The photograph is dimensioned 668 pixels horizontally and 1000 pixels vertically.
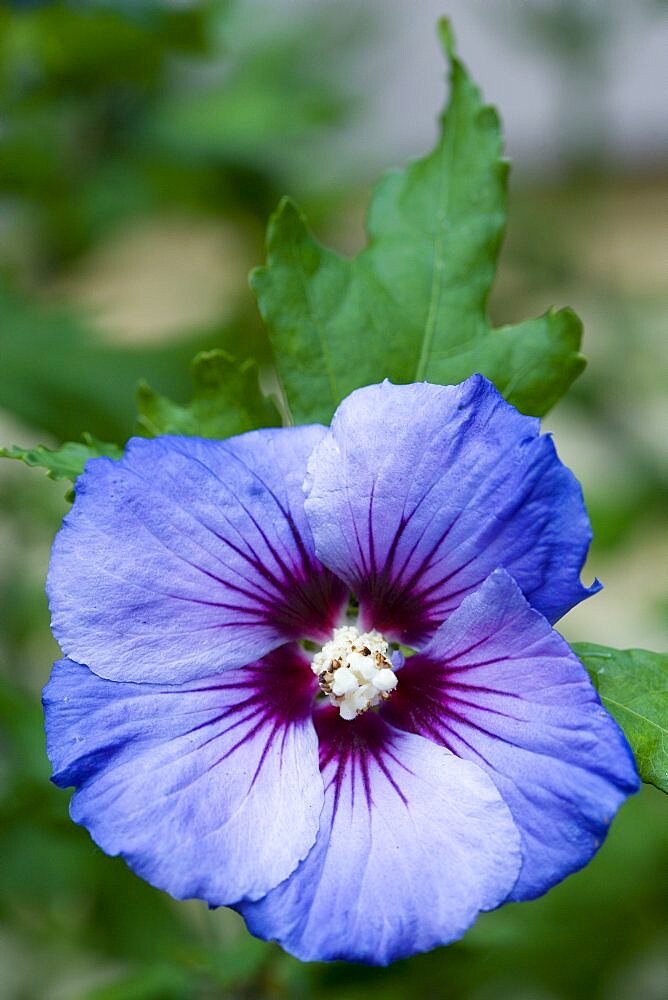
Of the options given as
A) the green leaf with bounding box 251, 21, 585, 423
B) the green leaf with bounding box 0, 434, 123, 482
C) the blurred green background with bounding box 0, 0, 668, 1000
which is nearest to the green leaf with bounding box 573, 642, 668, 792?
the green leaf with bounding box 251, 21, 585, 423

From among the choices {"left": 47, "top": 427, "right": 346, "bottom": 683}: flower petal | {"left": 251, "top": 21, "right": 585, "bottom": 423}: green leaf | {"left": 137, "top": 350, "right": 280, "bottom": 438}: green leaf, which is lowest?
{"left": 47, "top": 427, "right": 346, "bottom": 683}: flower petal

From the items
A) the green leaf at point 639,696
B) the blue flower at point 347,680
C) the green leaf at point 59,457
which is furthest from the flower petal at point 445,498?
the green leaf at point 59,457

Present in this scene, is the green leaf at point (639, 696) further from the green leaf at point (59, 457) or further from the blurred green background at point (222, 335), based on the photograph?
the blurred green background at point (222, 335)

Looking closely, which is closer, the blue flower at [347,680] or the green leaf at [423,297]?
the blue flower at [347,680]

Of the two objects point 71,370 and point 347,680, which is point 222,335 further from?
point 347,680

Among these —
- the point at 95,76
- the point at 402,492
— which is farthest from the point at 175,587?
the point at 95,76

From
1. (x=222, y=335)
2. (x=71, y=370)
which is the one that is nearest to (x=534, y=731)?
(x=71, y=370)

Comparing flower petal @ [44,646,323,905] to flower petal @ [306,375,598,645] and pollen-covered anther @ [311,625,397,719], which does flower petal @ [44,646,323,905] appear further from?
flower petal @ [306,375,598,645]
